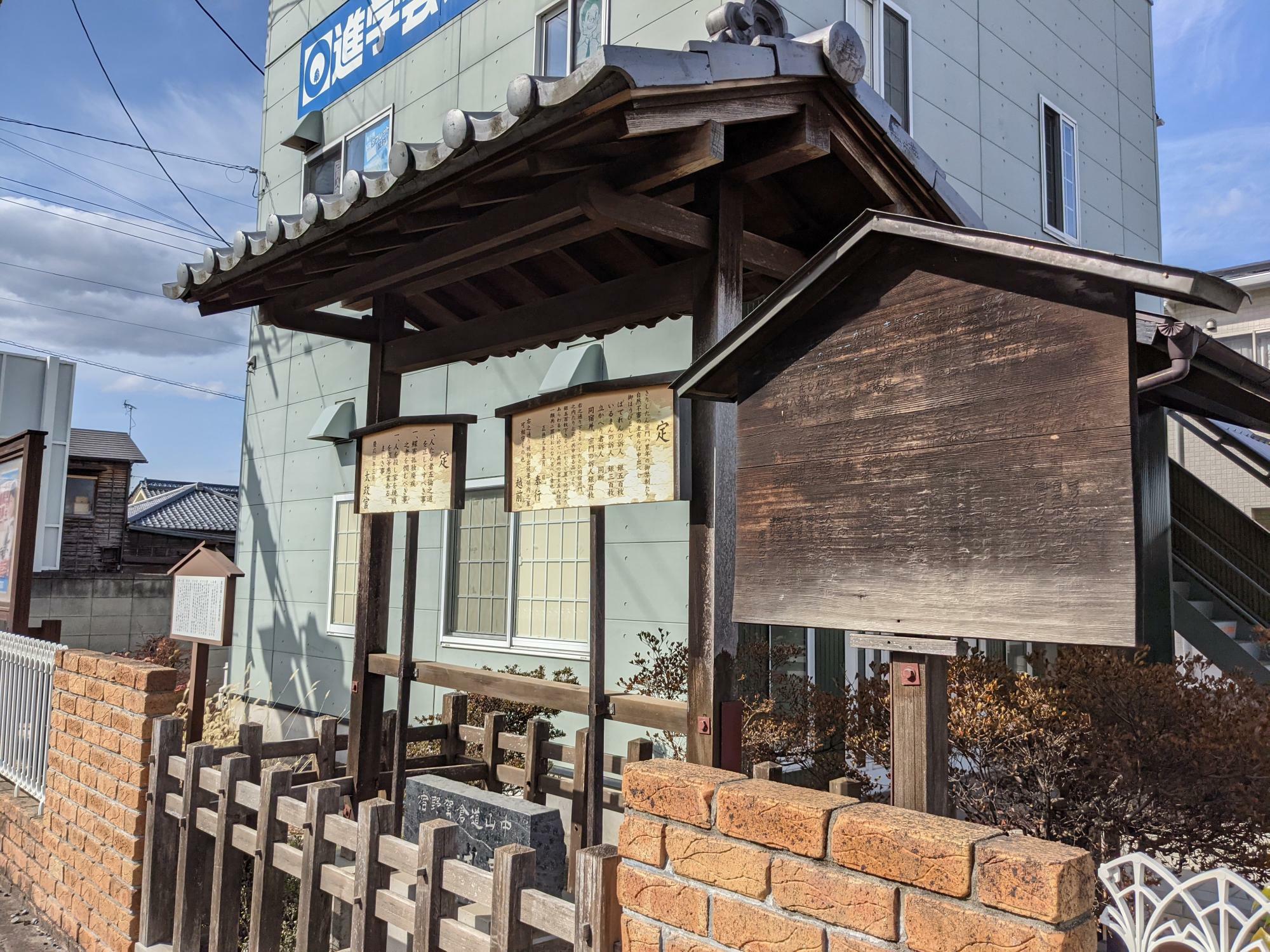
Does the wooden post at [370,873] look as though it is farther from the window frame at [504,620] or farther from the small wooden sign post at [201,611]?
the window frame at [504,620]

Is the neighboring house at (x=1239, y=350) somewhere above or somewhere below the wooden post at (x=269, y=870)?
above

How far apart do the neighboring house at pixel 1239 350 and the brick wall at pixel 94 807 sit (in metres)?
14.4

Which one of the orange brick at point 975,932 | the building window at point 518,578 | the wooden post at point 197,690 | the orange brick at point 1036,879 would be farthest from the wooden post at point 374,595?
the orange brick at point 1036,879

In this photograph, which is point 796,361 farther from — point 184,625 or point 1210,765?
point 184,625

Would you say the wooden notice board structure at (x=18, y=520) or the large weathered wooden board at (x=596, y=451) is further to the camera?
the wooden notice board structure at (x=18, y=520)

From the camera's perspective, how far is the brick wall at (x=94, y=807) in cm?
468

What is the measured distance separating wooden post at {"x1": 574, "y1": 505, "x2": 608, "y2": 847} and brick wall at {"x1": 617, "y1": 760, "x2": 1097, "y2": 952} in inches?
43.0

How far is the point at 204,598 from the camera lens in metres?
5.07

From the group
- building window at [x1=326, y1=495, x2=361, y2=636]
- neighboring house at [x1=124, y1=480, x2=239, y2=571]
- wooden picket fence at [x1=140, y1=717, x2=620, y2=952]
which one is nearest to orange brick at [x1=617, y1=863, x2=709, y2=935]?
wooden picket fence at [x1=140, y1=717, x2=620, y2=952]

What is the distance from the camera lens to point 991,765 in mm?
4844

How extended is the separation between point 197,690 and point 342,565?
5.71 metres

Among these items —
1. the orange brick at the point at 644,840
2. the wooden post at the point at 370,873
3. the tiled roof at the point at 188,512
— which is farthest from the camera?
the tiled roof at the point at 188,512

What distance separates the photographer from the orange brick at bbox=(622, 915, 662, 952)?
2.47 meters

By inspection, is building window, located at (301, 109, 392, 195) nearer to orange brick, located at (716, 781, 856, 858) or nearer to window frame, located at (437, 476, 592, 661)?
window frame, located at (437, 476, 592, 661)
